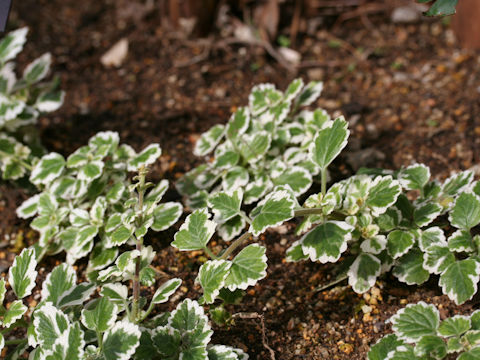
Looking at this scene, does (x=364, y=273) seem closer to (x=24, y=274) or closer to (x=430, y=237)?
(x=430, y=237)

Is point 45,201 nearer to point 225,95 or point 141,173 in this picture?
point 141,173

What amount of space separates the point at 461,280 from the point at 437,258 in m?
0.09

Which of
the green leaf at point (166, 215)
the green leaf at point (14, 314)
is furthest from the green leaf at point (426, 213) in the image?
the green leaf at point (14, 314)

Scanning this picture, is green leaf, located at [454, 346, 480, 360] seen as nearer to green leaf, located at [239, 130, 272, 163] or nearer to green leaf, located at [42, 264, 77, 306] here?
green leaf, located at [239, 130, 272, 163]

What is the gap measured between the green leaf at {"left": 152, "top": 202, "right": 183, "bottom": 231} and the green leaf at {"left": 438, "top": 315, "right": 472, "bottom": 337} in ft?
2.39

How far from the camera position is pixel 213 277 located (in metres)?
1.42

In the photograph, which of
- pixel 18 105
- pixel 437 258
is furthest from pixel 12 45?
pixel 437 258

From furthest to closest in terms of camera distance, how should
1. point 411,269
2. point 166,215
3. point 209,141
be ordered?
point 209,141 → point 166,215 → point 411,269

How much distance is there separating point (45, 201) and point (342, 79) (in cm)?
125

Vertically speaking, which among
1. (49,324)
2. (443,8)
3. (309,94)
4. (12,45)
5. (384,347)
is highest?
(443,8)

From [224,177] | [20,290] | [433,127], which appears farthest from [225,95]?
[20,290]

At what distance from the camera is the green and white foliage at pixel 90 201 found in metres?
1.69

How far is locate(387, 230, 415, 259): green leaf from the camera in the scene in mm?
1537

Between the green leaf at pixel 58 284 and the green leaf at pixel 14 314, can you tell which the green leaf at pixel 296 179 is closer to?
the green leaf at pixel 58 284
